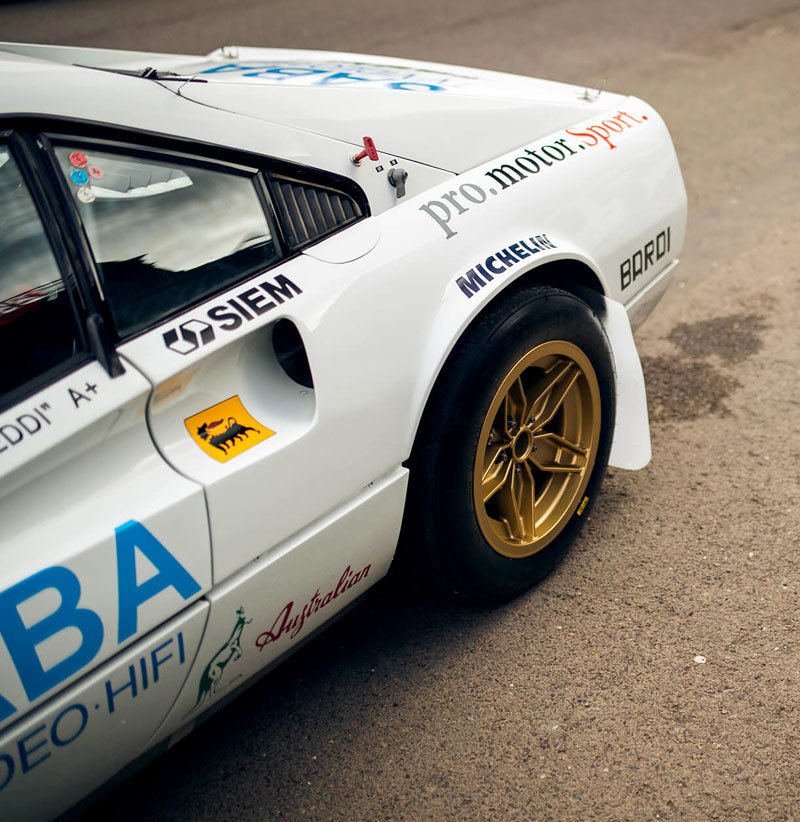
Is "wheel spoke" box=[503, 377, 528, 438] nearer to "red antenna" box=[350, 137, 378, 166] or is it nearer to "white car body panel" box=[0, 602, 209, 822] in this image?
"red antenna" box=[350, 137, 378, 166]

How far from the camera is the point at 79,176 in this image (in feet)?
5.41

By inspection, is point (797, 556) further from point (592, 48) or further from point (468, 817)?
point (592, 48)

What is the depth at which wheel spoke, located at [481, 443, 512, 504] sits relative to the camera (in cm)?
235

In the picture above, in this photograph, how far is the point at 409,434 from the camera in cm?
204

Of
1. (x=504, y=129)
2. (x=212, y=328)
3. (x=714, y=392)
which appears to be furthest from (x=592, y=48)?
(x=212, y=328)

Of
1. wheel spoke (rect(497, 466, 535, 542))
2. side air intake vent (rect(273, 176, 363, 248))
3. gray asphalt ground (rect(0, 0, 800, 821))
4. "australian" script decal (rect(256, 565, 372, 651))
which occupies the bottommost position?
gray asphalt ground (rect(0, 0, 800, 821))

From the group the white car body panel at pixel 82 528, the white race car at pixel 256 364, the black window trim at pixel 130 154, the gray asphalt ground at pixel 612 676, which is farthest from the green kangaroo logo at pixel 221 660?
the black window trim at pixel 130 154

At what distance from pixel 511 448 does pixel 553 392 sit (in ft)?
0.65

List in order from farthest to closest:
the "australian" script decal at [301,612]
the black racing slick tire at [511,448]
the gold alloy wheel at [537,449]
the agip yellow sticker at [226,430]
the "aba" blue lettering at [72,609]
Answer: the gold alloy wheel at [537,449]
the black racing slick tire at [511,448]
the "australian" script decal at [301,612]
the agip yellow sticker at [226,430]
the "aba" blue lettering at [72,609]

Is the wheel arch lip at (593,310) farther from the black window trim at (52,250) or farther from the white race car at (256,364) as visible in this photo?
the black window trim at (52,250)

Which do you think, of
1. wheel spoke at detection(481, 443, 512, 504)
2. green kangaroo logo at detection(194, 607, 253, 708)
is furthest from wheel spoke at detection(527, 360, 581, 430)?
green kangaroo logo at detection(194, 607, 253, 708)

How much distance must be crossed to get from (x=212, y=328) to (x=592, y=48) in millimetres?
6836

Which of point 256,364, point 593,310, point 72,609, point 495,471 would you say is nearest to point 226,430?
point 256,364

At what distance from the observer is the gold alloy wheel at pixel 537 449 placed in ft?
7.61
